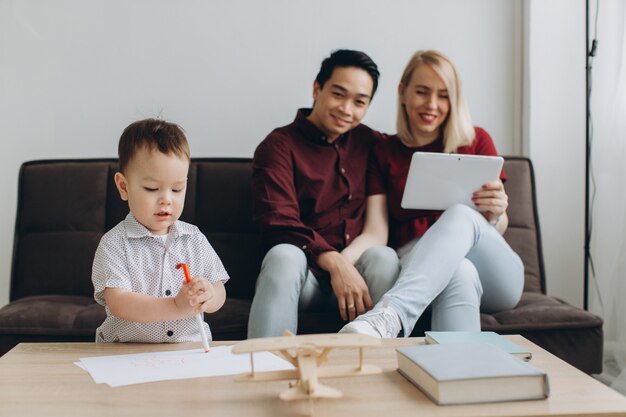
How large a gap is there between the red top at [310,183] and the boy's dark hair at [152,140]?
26.3 inches

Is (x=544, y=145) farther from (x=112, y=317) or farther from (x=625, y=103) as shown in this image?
(x=112, y=317)

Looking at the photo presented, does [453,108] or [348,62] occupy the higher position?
[348,62]

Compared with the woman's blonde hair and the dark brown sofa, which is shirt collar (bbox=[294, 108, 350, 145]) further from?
the woman's blonde hair

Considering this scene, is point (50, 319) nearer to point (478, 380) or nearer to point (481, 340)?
point (481, 340)

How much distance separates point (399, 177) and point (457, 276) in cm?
51

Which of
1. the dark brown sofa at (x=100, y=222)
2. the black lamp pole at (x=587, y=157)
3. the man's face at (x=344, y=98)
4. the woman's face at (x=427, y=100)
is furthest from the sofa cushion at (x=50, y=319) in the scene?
the black lamp pole at (x=587, y=157)

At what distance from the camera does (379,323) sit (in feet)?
4.93

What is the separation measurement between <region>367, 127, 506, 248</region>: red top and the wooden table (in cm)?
101

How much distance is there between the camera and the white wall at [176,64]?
2520mm

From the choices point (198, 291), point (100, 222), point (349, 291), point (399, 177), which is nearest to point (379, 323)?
point (349, 291)

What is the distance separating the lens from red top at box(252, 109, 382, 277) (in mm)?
1975

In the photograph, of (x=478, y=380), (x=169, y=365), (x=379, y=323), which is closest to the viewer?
(x=478, y=380)

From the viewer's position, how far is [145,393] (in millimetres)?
934

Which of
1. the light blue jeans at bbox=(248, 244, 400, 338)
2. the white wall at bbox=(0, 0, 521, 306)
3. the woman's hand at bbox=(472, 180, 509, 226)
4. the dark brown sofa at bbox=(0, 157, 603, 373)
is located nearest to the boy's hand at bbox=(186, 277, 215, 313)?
the light blue jeans at bbox=(248, 244, 400, 338)
